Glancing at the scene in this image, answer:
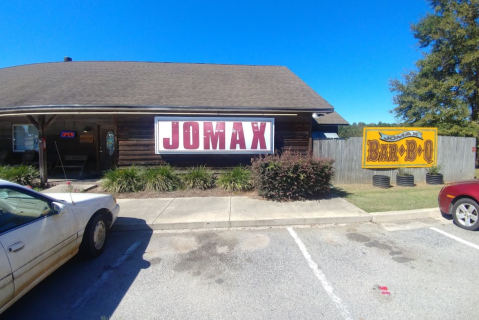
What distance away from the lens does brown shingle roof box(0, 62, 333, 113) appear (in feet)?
27.4

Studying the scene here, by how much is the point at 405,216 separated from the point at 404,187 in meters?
4.09

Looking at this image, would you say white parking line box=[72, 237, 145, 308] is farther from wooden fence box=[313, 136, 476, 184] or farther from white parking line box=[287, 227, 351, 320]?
wooden fence box=[313, 136, 476, 184]

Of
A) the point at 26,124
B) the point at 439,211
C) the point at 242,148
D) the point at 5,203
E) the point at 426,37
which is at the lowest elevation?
the point at 439,211

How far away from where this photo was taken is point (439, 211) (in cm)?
557

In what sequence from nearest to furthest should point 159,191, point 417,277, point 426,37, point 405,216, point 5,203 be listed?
point 5,203 < point 417,277 < point 405,216 < point 159,191 < point 426,37

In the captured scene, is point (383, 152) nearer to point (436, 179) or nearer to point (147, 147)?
point (436, 179)

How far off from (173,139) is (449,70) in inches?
734

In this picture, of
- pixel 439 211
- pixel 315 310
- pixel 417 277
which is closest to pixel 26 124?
pixel 315 310

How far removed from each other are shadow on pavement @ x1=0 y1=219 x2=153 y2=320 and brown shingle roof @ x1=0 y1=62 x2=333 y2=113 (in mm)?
5588

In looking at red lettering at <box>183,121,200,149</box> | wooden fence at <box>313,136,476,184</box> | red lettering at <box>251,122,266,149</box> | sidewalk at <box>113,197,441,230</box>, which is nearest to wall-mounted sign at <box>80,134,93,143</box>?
red lettering at <box>183,121,200,149</box>

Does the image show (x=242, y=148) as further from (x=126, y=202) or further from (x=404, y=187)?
(x=404, y=187)

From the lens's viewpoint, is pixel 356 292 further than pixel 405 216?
No

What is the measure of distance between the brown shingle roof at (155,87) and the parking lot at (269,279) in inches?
212

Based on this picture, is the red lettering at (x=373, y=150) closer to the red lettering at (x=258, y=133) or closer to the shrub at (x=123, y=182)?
the red lettering at (x=258, y=133)
